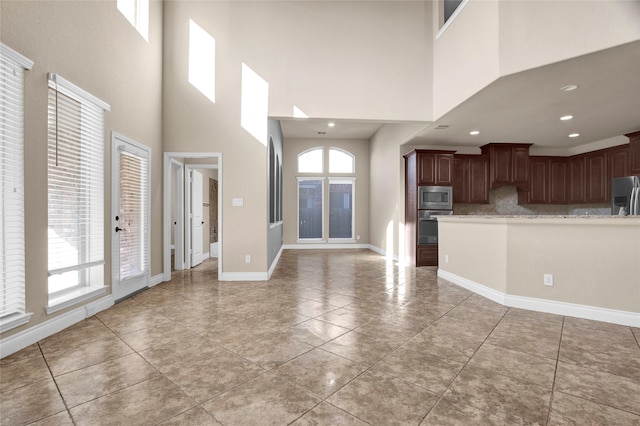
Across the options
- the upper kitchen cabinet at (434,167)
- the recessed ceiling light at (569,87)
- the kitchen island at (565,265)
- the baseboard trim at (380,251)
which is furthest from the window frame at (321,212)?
the recessed ceiling light at (569,87)

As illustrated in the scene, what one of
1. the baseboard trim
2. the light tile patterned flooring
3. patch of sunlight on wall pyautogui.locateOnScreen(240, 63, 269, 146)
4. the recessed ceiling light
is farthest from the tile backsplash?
patch of sunlight on wall pyautogui.locateOnScreen(240, 63, 269, 146)

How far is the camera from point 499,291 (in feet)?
11.8

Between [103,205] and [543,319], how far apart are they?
5064 millimetres

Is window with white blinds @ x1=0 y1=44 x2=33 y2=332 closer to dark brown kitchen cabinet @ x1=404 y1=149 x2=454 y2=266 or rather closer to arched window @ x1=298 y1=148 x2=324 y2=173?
dark brown kitchen cabinet @ x1=404 y1=149 x2=454 y2=266

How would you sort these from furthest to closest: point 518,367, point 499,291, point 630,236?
point 499,291
point 630,236
point 518,367

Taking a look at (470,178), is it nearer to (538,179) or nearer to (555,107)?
(538,179)

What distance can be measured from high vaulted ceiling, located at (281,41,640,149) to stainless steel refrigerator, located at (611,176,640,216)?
92 cm

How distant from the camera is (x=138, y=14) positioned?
4.05 meters

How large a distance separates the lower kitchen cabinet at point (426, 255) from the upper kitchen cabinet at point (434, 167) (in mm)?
1358

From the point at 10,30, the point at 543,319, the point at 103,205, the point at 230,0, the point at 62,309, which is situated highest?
the point at 230,0

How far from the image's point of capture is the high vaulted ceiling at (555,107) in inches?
122

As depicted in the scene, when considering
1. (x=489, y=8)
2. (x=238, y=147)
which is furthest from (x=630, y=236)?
(x=238, y=147)

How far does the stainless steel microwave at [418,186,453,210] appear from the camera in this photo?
607 cm

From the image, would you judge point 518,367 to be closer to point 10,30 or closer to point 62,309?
point 62,309
